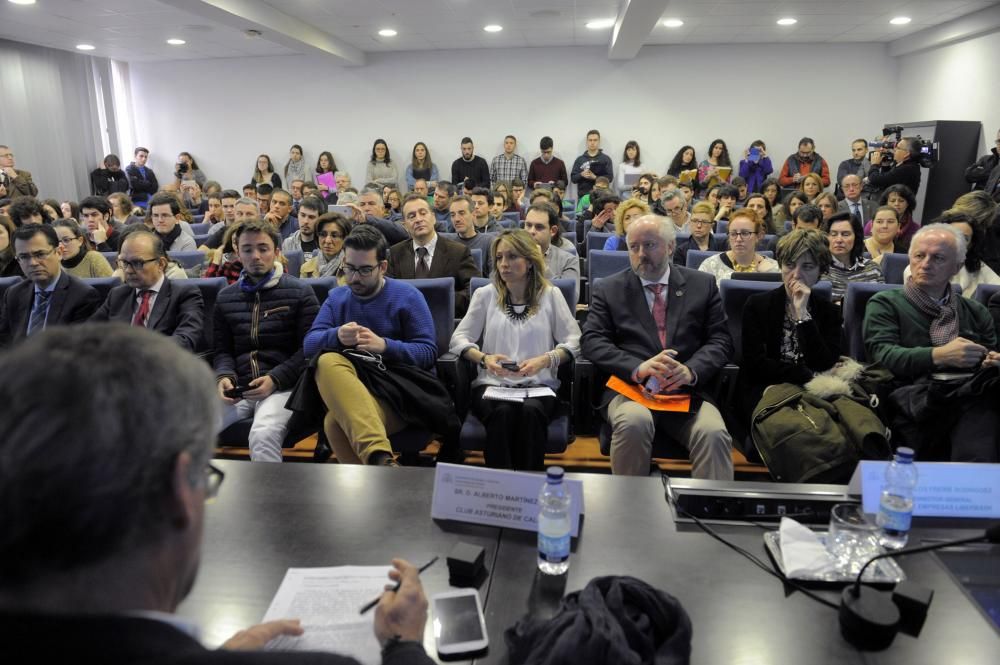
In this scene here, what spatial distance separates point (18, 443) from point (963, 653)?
130 cm

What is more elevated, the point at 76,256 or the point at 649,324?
the point at 76,256

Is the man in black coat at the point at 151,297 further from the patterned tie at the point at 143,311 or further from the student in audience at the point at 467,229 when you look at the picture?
the student in audience at the point at 467,229

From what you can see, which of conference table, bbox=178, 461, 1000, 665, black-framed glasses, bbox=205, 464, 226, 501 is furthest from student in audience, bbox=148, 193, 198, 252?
black-framed glasses, bbox=205, 464, 226, 501

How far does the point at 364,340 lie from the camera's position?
2600 mm

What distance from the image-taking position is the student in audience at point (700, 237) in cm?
441

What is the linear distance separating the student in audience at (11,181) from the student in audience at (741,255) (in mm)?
7713

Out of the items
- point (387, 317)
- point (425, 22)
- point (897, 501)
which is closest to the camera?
point (897, 501)

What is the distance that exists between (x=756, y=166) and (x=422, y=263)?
7592mm

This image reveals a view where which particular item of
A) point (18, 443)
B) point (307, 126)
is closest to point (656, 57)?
point (307, 126)

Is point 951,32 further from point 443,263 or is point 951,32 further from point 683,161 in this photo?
point 443,263

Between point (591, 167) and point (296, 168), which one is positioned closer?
point (591, 167)

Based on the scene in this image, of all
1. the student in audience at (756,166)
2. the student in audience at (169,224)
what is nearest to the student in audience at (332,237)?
the student in audience at (169,224)

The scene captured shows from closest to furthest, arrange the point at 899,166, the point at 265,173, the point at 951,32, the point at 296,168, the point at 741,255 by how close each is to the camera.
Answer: the point at 741,255 → the point at 899,166 → the point at 951,32 → the point at 265,173 → the point at 296,168

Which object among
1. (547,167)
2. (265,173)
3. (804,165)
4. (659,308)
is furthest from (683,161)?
(659,308)
